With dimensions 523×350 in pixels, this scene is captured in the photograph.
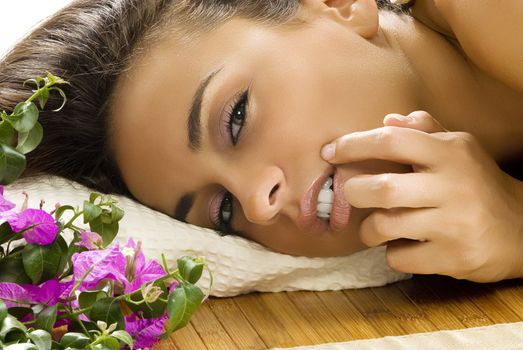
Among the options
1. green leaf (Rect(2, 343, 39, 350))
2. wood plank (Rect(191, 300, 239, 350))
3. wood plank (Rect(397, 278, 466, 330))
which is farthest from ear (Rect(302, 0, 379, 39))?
green leaf (Rect(2, 343, 39, 350))

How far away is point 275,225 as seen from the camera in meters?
1.59

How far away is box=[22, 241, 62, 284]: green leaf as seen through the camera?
3.59 ft

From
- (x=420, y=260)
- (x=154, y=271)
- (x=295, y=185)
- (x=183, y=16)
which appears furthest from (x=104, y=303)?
(x=183, y=16)

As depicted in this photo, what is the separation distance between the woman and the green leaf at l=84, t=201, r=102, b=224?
0.39m

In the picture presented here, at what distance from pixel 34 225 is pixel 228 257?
0.58 m

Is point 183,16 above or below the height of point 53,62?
above

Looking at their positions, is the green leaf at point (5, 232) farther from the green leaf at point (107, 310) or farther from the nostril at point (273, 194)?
the nostril at point (273, 194)

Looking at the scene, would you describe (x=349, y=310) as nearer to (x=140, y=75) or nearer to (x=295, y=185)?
(x=295, y=185)

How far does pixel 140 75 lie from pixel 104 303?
0.62 m

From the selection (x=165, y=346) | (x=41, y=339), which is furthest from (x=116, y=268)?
(x=165, y=346)

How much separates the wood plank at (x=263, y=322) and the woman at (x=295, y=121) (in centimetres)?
12

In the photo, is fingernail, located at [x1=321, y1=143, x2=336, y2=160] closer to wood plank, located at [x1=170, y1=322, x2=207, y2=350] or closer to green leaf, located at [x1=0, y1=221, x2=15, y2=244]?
wood plank, located at [x1=170, y1=322, x2=207, y2=350]

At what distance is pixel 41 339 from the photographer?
95cm

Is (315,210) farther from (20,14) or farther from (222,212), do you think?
(20,14)
